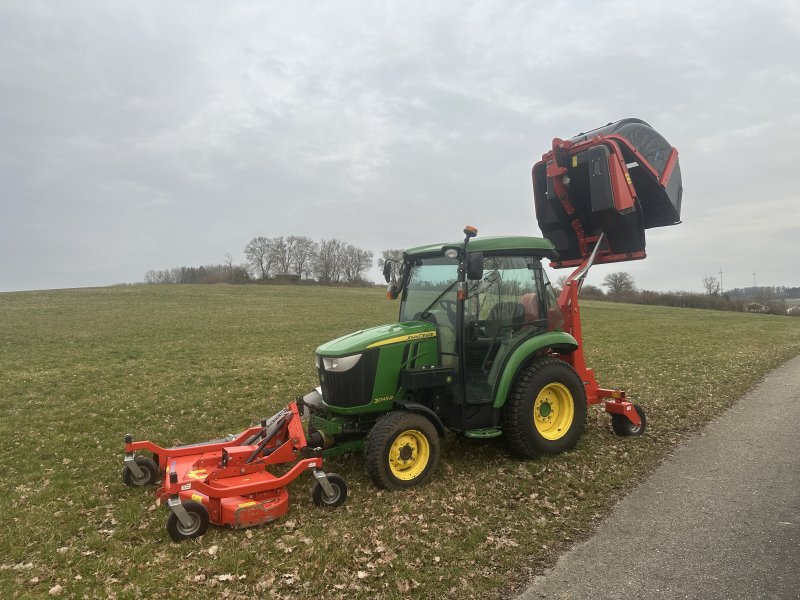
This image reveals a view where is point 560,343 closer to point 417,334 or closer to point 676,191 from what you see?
point 417,334

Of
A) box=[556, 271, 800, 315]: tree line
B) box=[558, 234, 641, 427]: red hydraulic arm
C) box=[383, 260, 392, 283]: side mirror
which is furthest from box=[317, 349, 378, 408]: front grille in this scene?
box=[556, 271, 800, 315]: tree line

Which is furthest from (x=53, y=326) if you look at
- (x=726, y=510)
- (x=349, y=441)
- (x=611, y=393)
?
(x=726, y=510)

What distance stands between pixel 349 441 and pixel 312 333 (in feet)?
57.0

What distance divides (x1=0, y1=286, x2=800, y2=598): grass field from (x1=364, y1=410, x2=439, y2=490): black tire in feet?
0.61

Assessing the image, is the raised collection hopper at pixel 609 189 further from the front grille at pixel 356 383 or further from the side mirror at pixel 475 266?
the front grille at pixel 356 383

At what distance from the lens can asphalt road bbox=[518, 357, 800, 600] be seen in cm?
393

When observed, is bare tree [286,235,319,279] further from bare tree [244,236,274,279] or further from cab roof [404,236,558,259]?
cab roof [404,236,558,259]

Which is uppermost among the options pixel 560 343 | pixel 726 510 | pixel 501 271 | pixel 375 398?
pixel 501 271

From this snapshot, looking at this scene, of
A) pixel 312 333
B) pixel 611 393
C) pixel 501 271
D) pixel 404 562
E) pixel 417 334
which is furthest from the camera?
pixel 312 333

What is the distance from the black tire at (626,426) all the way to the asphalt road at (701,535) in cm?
64

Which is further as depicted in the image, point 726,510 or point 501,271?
point 501,271

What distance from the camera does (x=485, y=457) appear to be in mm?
6605

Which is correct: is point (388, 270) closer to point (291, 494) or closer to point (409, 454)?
point (409, 454)

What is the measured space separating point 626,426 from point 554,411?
1505 millimetres
